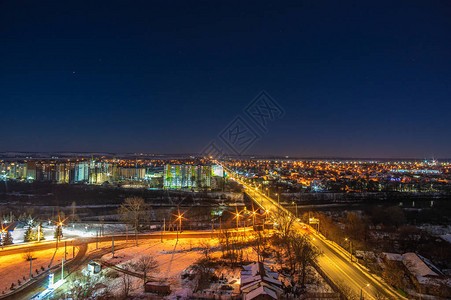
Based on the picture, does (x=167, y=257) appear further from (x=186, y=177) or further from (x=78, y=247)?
(x=186, y=177)

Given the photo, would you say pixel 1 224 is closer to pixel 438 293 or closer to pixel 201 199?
pixel 201 199

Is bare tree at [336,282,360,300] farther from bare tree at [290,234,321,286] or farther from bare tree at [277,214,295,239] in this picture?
bare tree at [277,214,295,239]

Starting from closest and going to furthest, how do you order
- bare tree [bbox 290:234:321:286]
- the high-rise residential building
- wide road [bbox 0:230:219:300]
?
wide road [bbox 0:230:219:300] < bare tree [bbox 290:234:321:286] < the high-rise residential building

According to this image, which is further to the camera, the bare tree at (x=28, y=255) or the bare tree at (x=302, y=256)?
the bare tree at (x=28, y=255)

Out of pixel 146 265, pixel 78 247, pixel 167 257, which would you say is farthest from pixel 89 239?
pixel 146 265

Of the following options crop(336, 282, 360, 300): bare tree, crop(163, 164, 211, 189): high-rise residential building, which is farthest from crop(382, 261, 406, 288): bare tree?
crop(163, 164, 211, 189): high-rise residential building

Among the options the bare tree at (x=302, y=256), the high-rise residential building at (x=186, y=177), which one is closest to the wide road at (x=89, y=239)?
the bare tree at (x=302, y=256)

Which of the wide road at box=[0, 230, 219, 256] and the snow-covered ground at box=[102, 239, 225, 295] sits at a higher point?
the wide road at box=[0, 230, 219, 256]

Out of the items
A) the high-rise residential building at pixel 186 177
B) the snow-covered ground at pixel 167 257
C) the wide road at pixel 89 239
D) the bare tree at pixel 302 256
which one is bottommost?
the snow-covered ground at pixel 167 257

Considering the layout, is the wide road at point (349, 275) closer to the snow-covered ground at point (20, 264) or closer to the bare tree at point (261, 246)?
the bare tree at point (261, 246)
